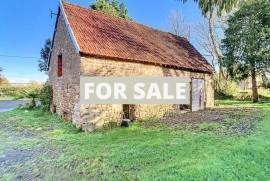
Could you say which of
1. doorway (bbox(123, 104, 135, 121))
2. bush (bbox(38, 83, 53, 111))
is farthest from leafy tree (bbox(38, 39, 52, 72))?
doorway (bbox(123, 104, 135, 121))

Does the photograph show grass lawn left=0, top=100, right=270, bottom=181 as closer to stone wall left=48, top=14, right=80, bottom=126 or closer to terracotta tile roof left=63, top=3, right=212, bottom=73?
stone wall left=48, top=14, right=80, bottom=126

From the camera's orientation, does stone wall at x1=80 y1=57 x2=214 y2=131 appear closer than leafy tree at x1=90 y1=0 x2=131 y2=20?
Yes

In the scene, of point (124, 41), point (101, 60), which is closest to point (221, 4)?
point (124, 41)

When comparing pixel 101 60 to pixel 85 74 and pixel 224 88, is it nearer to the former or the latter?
pixel 85 74

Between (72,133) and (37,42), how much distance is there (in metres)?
27.3

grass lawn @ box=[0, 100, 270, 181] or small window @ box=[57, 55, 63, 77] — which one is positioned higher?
small window @ box=[57, 55, 63, 77]

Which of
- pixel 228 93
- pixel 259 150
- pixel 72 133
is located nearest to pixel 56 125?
pixel 72 133

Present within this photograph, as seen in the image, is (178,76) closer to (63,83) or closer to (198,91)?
(198,91)

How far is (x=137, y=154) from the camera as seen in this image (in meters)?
8.04

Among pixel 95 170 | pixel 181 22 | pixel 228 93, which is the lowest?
pixel 95 170

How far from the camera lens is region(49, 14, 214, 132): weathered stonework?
1218cm

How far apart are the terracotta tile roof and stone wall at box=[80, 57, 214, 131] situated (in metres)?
0.33

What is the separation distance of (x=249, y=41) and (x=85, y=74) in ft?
56.4

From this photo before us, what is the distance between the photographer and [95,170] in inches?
270
